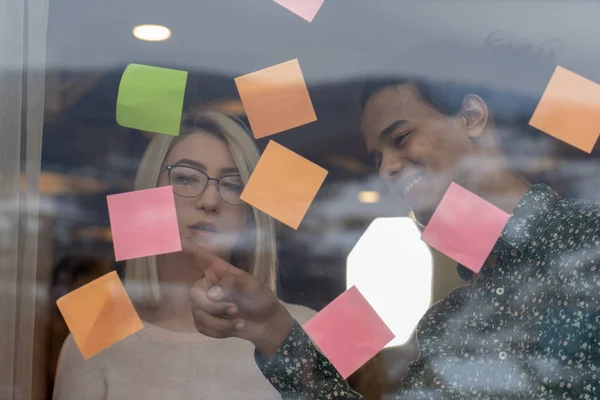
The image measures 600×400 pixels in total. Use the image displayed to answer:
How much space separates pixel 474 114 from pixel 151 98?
0.60 metres

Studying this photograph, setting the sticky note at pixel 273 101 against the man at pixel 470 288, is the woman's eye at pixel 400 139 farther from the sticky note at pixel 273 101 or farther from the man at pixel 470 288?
the sticky note at pixel 273 101

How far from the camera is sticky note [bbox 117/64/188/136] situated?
1.30 metres

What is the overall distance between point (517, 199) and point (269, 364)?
54 centimetres

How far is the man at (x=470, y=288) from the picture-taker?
1243 millimetres

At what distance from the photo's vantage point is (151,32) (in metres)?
1.32

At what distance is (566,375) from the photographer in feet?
3.99

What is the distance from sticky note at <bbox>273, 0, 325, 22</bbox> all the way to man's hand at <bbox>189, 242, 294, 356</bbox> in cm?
47

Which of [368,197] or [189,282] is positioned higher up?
[368,197]

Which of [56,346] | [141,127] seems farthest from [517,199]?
[56,346]

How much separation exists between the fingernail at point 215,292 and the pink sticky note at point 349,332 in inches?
6.8

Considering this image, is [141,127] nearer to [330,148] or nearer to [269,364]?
[330,148]

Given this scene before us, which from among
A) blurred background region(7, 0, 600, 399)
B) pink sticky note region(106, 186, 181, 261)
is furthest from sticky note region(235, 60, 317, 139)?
pink sticky note region(106, 186, 181, 261)

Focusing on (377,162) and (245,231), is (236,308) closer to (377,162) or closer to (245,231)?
(245,231)

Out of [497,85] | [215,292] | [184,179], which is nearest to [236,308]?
[215,292]
